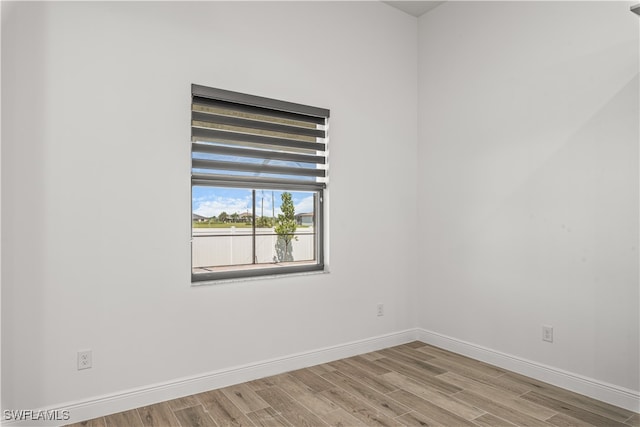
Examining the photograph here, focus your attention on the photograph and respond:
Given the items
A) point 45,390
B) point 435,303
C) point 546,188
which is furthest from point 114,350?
point 546,188

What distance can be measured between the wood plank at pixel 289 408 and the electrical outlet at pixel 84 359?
3.36 feet

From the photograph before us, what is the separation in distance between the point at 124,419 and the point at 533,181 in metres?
3.05

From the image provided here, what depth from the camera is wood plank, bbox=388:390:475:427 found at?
237cm

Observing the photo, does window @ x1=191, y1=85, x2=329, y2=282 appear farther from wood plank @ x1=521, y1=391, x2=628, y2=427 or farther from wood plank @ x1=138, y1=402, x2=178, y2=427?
wood plank @ x1=521, y1=391, x2=628, y2=427

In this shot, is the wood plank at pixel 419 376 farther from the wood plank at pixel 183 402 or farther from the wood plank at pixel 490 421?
the wood plank at pixel 183 402

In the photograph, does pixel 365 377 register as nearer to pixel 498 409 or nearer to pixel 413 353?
pixel 413 353

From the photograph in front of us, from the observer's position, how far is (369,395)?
273 cm

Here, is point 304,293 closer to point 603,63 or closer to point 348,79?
point 348,79

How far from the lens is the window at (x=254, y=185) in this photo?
Answer: 115 inches

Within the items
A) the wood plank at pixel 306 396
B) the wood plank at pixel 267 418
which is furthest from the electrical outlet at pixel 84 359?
the wood plank at pixel 306 396

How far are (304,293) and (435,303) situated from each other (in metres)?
1.30

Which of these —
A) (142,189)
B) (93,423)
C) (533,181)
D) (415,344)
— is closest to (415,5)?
(533,181)

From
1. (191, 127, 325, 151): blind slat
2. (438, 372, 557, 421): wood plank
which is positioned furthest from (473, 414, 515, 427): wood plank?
(191, 127, 325, 151): blind slat

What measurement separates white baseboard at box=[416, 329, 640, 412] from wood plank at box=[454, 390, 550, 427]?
580 mm
